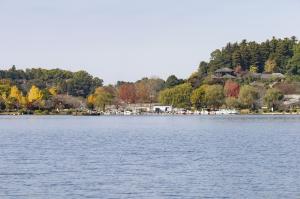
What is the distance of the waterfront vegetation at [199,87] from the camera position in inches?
→ 5359

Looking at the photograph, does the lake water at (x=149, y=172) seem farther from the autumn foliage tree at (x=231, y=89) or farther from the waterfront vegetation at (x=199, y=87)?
the autumn foliage tree at (x=231, y=89)

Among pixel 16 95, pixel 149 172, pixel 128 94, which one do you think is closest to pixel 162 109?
pixel 128 94

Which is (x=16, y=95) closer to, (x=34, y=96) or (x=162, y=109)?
(x=34, y=96)

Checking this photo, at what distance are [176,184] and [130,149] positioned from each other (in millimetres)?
17074

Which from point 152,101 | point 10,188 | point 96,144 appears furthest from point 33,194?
point 152,101

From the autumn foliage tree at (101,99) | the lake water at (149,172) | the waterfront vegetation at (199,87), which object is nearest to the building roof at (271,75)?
the waterfront vegetation at (199,87)

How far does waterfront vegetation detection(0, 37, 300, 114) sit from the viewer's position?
136125 millimetres

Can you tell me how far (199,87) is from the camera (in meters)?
142

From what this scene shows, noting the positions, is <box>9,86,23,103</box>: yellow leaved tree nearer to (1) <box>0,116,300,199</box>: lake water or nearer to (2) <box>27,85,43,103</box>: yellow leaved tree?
(2) <box>27,85,43,103</box>: yellow leaved tree

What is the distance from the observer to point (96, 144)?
4897 cm

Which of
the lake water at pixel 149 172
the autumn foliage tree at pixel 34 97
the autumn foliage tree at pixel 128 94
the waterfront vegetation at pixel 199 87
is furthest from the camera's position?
the autumn foliage tree at pixel 128 94

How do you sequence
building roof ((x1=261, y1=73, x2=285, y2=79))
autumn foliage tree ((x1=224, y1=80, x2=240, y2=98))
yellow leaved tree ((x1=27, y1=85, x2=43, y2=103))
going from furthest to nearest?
building roof ((x1=261, y1=73, x2=285, y2=79)) → yellow leaved tree ((x1=27, y1=85, x2=43, y2=103)) → autumn foliage tree ((x1=224, y1=80, x2=240, y2=98))

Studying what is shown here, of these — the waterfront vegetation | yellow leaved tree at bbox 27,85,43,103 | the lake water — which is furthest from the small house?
the lake water

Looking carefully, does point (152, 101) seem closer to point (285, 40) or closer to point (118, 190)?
point (285, 40)
